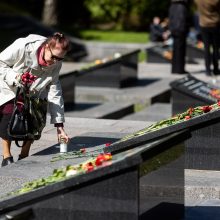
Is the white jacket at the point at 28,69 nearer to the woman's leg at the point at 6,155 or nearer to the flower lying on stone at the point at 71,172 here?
the woman's leg at the point at 6,155

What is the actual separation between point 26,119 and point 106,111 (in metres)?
5.73

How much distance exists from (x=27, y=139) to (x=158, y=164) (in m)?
2.18

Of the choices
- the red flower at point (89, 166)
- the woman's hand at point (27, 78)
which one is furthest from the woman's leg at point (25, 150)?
the red flower at point (89, 166)

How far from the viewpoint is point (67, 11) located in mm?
33281

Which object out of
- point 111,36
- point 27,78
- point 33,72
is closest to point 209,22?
point 33,72

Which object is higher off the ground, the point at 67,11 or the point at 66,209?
the point at 66,209

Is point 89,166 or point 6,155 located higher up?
point 89,166

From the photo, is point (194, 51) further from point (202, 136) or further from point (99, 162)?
point (99, 162)

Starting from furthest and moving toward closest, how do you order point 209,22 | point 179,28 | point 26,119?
point 179,28
point 209,22
point 26,119

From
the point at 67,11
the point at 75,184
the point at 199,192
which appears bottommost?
the point at 67,11

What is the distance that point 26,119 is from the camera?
27.4 feet

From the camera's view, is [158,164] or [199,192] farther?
[199,192]

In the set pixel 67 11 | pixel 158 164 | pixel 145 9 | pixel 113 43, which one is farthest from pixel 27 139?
pixel 67 11

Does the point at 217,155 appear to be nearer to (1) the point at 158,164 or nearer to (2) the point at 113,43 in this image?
(1) the point at 158,164
